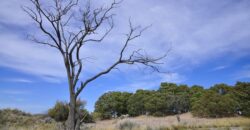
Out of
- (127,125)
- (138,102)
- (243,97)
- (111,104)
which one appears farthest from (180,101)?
(127,125)

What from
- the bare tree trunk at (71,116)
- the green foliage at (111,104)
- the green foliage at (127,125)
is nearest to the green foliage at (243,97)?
the green foliage at (127,125)

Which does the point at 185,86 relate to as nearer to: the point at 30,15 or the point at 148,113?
the point at 148,113

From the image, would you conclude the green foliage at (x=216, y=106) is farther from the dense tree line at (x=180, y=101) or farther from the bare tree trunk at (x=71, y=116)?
the bare tree trunk at (x=71, y=116)

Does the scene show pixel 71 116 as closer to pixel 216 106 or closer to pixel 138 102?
pixel 216 106

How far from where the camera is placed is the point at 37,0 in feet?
47.7

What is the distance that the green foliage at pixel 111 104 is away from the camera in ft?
145

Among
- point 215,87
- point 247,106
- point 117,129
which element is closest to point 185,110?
point 215,87

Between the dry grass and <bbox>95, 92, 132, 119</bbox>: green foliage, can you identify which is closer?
the dry grass

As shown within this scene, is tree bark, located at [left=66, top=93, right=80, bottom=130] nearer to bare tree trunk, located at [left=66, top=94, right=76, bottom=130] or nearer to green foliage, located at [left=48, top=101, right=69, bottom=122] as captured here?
bare tree trunk, located at [left=66, top=94, right=76, bottom=130]

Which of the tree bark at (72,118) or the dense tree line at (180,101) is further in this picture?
the dense tree line at (180,101)

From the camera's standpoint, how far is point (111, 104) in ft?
147

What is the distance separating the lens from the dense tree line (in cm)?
3453

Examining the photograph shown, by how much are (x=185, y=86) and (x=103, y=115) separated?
44.3 feet

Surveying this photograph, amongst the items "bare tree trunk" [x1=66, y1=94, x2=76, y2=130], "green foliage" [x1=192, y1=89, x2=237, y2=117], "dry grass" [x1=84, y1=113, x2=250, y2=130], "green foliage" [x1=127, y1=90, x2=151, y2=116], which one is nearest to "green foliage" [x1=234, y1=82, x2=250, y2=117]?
"green foliage" [x1=192, y1=89, x2=237, y2=117]
